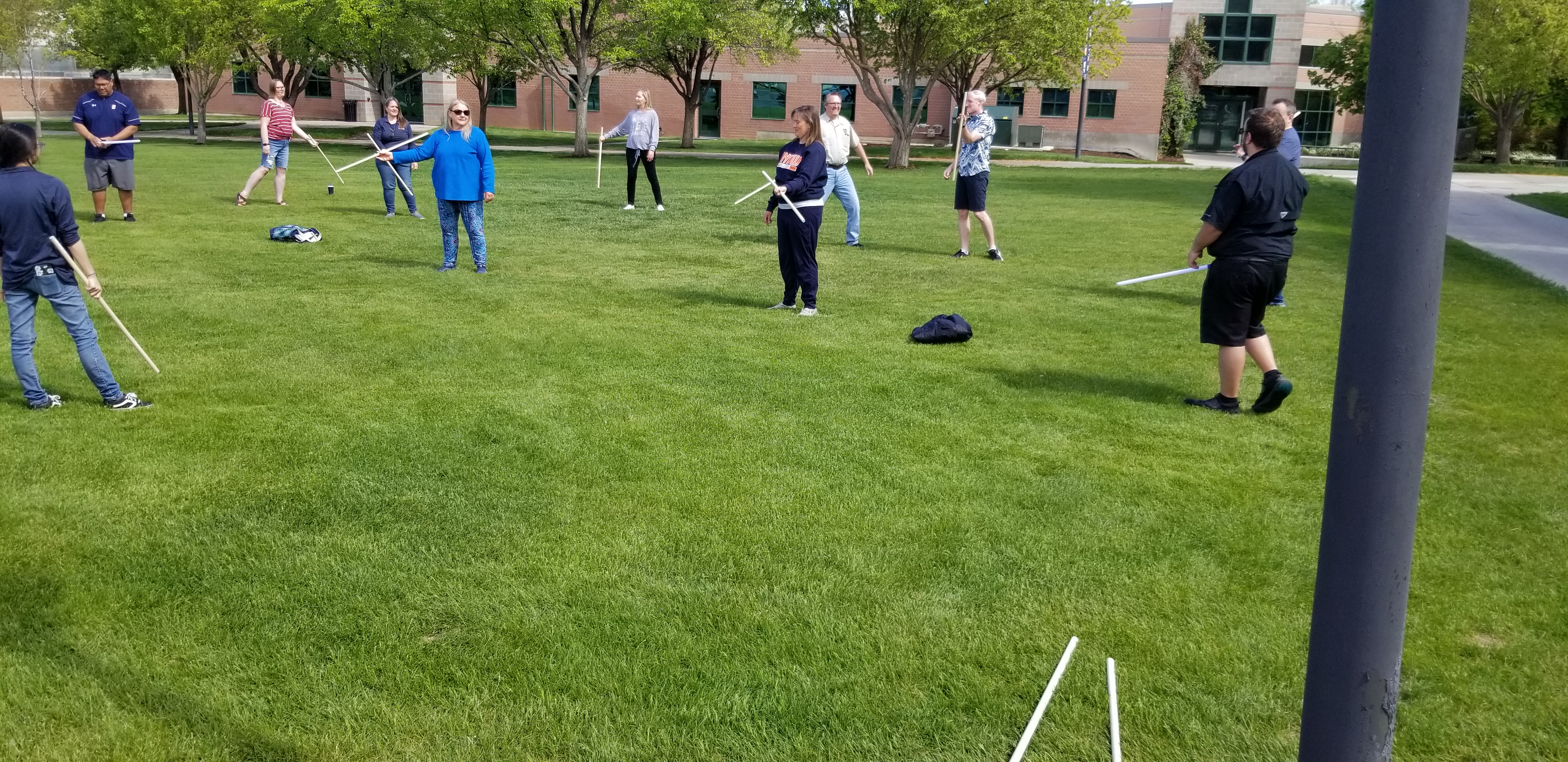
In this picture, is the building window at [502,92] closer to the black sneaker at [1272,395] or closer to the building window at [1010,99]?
the building window at [1010,99]

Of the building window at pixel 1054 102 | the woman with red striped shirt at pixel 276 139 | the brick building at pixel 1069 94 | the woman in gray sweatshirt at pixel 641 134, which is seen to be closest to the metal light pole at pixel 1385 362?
the woman in gray sweatshirt at pixel 641 134

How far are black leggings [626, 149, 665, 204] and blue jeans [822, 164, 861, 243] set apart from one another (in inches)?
159

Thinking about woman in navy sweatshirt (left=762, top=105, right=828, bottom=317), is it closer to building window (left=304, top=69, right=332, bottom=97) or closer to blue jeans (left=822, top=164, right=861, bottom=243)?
blue jeans (left=822, top=164, right=861, bottom=243)

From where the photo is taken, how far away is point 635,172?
1969cm

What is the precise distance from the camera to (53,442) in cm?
645

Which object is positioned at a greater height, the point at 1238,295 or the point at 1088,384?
the point at 1238,295

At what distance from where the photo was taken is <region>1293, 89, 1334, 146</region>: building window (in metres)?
60.2

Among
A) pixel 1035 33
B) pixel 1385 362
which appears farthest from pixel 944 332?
pixel 1035 33

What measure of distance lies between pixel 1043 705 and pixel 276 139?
17.8m

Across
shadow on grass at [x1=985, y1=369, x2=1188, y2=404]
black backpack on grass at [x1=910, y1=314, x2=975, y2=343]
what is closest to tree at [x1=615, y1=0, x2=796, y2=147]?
black backpack on grass at [x1=910, y1=314, x2=975, y2=343]

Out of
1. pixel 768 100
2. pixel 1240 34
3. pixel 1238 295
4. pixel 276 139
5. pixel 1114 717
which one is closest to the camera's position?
pixel 1114 717

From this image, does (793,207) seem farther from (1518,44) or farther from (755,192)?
(1518,44)

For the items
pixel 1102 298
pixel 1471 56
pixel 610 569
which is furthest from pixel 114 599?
pixel 1471 56

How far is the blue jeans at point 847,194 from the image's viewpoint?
49.1ft
